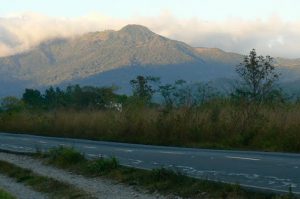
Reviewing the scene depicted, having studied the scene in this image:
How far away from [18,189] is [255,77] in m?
15.2

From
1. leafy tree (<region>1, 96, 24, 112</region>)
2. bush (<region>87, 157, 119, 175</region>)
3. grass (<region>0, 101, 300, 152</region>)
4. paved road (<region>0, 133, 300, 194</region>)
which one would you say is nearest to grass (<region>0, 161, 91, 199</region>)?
bush (<region>87, 157, 119, 175</region>)

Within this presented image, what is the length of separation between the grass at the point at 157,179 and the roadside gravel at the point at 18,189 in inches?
76.2

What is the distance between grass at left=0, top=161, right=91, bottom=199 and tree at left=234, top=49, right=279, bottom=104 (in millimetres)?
11868

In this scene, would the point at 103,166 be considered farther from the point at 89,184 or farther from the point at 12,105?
the point at 12,105

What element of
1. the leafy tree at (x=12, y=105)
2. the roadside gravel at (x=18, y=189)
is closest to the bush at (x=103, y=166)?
the roadside gravel at (x=18, y=189)

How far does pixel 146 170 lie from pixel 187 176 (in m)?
2.27

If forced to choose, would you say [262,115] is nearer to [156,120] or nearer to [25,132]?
[156,120]

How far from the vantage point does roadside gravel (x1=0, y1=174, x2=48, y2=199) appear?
1539 cm

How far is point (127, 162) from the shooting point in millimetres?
19141

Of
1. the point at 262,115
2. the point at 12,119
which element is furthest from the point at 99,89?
the point at 262,115

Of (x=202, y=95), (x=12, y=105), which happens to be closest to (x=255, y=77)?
(x=202, y=95)

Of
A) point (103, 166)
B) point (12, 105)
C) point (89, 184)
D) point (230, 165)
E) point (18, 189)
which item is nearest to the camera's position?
point (89, 184)

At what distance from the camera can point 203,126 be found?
26547mm

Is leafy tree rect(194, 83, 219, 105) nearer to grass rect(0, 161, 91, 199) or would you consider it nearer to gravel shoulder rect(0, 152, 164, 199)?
gravel shoulder rect(0, 152, 164, 199)
